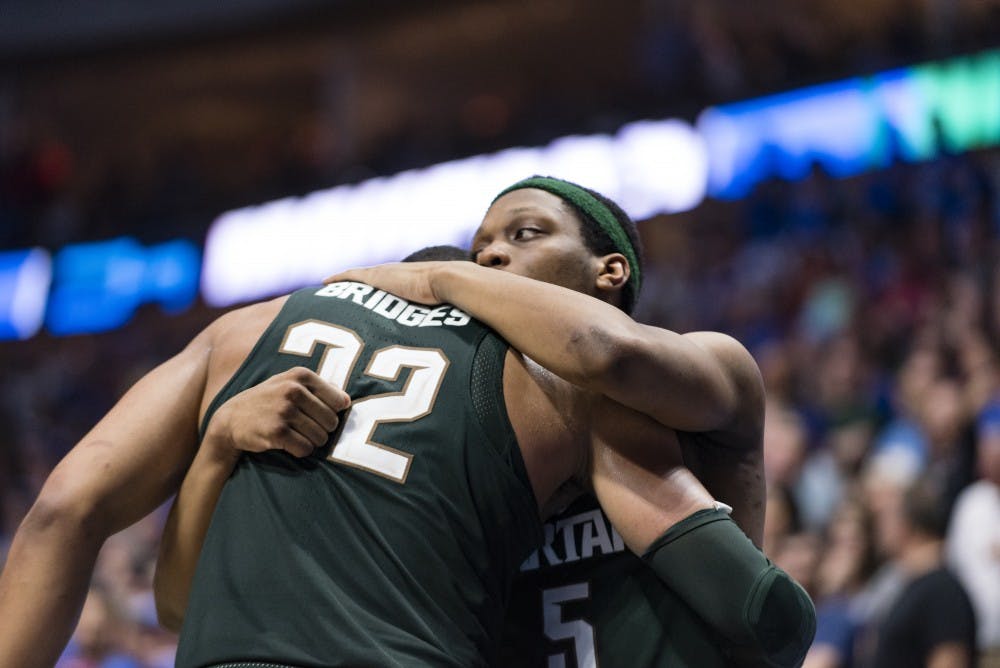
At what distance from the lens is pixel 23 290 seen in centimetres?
1387

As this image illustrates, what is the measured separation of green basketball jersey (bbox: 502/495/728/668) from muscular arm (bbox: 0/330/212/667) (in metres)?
0.75

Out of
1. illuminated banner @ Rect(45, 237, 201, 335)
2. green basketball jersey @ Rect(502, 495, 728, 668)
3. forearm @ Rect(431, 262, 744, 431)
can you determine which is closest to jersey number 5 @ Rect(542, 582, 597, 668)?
green basketball jersey @ Rect(502, 495, 728, 668)

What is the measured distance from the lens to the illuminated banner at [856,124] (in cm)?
905

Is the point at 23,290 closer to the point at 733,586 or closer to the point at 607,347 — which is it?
the point at 607,347

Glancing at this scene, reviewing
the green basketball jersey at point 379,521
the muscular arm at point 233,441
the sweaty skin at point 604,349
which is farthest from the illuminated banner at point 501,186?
the muscular arm at point 233,441

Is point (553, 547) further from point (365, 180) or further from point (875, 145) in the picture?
point (365, 180)

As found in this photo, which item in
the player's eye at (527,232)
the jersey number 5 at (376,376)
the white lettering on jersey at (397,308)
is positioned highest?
the player's eye at (527,232)

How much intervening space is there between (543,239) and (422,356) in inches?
17.8

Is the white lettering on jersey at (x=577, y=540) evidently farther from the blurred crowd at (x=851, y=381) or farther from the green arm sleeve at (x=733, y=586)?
the blurred crowd at (x=851, y=381)

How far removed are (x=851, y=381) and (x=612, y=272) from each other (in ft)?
15.4

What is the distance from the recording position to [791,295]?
870 centimetres

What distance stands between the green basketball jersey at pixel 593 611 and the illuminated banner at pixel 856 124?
737 cm

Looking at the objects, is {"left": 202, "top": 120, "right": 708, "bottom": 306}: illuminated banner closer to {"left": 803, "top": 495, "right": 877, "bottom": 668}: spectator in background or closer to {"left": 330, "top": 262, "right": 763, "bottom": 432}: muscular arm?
{"left": 803, "top": 495, "right": 877, "bottom": 668}: spectator in background

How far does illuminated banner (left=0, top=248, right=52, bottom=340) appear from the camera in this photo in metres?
13.8
